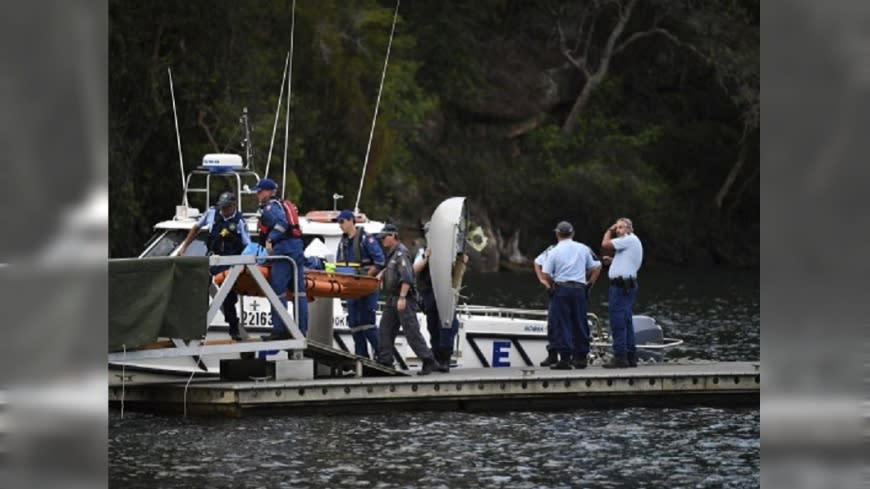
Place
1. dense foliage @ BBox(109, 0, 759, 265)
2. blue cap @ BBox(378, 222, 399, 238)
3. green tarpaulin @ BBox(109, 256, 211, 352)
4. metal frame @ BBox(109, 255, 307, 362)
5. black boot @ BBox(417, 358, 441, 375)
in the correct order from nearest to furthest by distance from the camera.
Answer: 1. green tarpaulin @ BBox(109, 256, 211, 352)
2. metal frame @ BBox(109, 255, 307, 362)
3. blue cap @ BBox(378, 222, 399, 238)
4. black boot @ BBox(417, 358, 441, 375)
5. dense foliage @ BBox(109, 0, 759, 265)

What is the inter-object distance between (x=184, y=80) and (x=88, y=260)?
142 feet

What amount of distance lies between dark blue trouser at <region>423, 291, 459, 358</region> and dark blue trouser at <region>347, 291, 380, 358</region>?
2.15 feet

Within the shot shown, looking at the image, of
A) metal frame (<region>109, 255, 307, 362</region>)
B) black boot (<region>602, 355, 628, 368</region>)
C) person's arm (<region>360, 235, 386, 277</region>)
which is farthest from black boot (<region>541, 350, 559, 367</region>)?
metal frame (<region>109, 255, 307, 362</region>)

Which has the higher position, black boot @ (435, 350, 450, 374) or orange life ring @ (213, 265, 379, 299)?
orange life ring @ (213, 265, 379, 299)

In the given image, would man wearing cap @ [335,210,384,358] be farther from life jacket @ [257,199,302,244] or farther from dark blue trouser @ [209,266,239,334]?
dark blue trouser @ [209,266,239,334]

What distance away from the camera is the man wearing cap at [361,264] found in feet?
61.3

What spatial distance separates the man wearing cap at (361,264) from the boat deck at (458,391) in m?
1.03

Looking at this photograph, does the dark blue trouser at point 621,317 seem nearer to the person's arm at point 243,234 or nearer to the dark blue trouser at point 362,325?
the dark blue trouser at point 362,325

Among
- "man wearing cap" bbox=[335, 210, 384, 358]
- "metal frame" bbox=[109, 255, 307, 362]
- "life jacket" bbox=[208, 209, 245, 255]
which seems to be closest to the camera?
"metal frame" bbox=[109, 255, 307, 362]

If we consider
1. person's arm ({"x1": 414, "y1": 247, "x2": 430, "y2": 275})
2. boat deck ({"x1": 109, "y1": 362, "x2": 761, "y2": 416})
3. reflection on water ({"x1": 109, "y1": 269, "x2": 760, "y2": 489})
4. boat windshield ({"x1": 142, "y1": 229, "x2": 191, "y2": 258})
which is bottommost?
reflection on water ({"x1": 109, "y1": 269, "x2": 760, "y2": 489})

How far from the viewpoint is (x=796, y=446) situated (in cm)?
328

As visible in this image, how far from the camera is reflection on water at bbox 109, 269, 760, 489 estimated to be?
1320 centimetres

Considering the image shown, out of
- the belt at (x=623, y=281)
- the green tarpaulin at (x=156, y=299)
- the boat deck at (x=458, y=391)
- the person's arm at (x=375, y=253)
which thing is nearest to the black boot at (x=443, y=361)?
the boat deck at (x=458, y=391)

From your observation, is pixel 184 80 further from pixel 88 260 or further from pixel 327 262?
pixel 88 260
